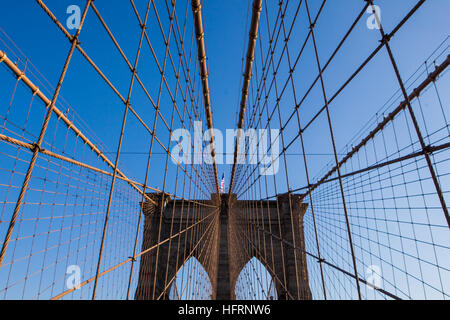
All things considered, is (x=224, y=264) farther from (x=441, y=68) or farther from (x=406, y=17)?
(x=406, y=17)

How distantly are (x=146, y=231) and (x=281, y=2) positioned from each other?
13.5 m

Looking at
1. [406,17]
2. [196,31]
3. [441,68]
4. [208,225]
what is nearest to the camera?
[406,17]

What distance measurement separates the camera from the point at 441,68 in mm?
3725

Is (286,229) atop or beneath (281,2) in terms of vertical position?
beneath

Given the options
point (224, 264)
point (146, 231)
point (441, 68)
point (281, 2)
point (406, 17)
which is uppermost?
point (281, 2)

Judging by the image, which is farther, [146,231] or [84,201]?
[146,231]

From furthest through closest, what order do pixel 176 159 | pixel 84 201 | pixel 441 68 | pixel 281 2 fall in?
pixel 84 201
pixel 176 159
pixel 281 2
pixel 441 68

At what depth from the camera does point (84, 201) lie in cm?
708
